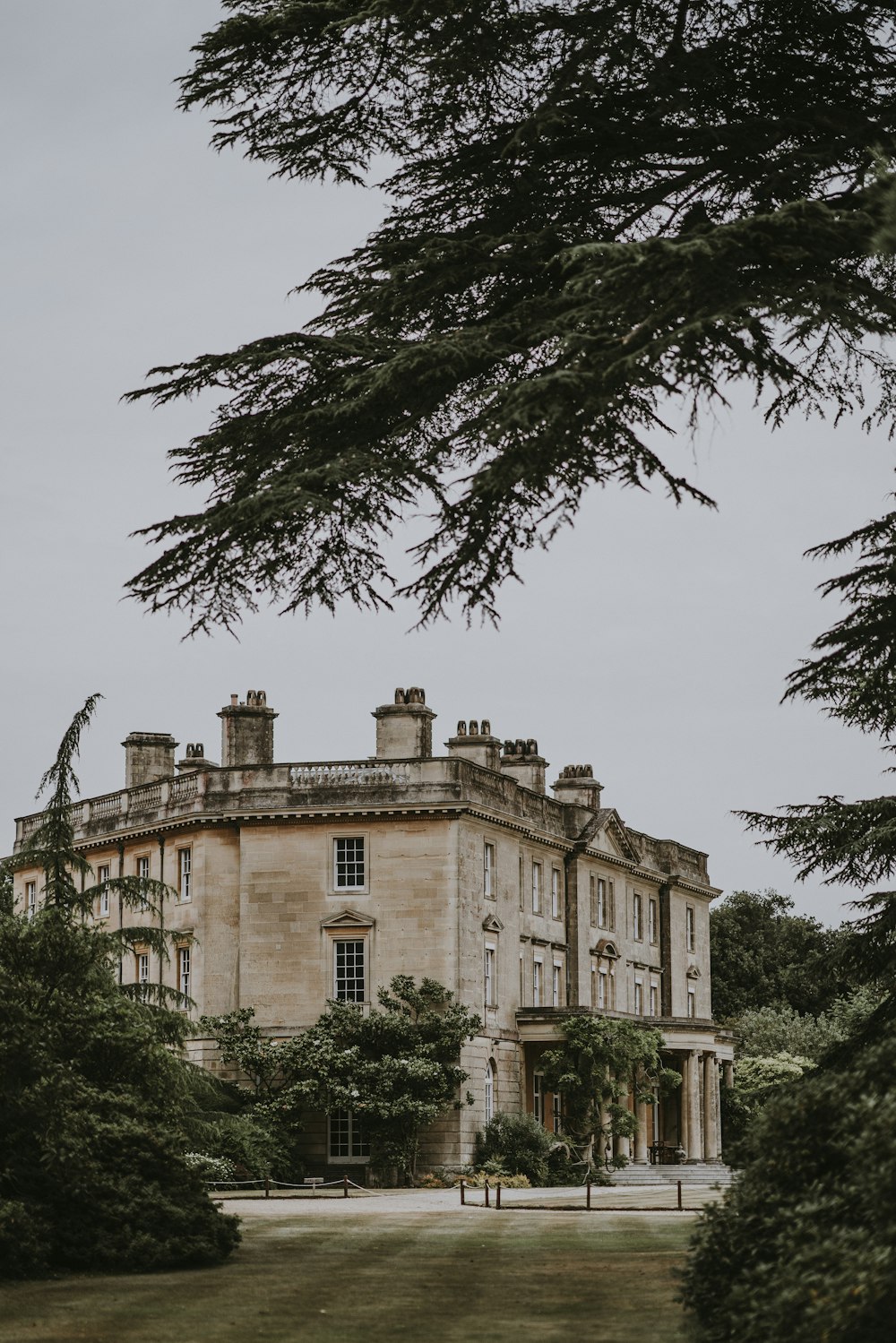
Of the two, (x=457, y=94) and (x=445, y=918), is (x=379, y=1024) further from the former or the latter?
(x=457, y=94)

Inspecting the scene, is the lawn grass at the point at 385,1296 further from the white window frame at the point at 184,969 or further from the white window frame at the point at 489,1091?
the white window frame at the point at 184,969

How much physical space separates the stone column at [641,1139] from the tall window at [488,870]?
8877 millimetres

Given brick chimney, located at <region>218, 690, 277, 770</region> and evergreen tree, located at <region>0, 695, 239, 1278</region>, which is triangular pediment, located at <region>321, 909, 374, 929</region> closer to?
brick chimney, located at <region>218, 690, 277, 770</region>

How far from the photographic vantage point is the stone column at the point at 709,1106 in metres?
56.4

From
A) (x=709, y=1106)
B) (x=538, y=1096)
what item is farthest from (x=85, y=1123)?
(x=709, y=1106)

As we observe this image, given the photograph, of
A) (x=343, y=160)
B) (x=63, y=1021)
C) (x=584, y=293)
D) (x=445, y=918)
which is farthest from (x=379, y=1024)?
(x=584, y=293)

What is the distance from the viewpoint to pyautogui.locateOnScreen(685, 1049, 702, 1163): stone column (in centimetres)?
5462

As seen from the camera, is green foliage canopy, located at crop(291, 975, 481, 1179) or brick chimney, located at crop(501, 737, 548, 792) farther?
brick chimney, located at crop(501, 737, 548, 792)

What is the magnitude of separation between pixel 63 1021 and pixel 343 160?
28.5ft

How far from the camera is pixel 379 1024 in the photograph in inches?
1698

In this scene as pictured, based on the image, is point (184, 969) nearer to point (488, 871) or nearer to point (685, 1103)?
point (488, 871)

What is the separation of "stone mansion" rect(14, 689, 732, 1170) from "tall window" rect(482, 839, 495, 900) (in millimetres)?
68

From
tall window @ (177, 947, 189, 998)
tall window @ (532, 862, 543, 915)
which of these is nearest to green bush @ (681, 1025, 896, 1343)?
tall window @ (177, 947, 189, 998)

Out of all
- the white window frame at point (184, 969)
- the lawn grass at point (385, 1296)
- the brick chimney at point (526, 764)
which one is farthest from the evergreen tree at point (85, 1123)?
the brick chimney at point (526, 764)
